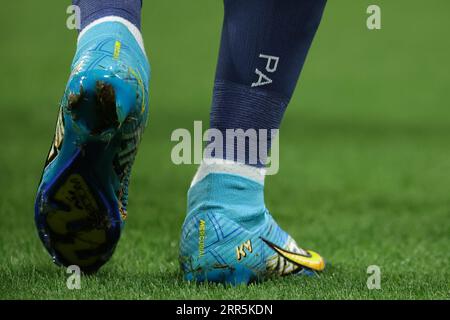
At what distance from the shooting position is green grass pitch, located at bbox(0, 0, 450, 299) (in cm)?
154

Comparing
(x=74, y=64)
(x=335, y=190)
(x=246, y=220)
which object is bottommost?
(x=335, y=190)

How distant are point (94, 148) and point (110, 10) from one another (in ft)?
0.87

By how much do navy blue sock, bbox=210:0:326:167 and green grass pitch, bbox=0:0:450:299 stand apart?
11.5 inches

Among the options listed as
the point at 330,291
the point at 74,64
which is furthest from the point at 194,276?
the point at 74,64

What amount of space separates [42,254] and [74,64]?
626 mm

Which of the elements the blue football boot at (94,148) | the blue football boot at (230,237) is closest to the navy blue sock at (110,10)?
the blue football boot at (94,148)

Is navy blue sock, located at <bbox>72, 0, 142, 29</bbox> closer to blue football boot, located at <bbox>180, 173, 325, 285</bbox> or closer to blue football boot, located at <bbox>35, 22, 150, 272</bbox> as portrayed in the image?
blue football boot, located at <bbox>35, 22, 150, 272</bbox>

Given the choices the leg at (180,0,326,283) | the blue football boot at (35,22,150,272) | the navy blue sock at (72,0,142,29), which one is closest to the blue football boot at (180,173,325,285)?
the leg at (180,0,326,283)

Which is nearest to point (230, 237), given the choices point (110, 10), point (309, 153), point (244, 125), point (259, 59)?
point (244, 125)

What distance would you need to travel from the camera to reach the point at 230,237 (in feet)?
4.95

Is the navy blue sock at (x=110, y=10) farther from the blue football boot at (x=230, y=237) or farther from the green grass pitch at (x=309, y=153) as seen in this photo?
the green grass pitch at (x=309, y=153)

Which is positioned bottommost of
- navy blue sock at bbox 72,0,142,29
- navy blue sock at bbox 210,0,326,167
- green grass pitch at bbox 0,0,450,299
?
green grass pitch at bbox 0,0,450,299
